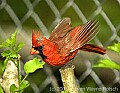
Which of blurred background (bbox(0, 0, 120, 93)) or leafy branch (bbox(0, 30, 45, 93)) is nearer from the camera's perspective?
leafy branch (bbox(0, 30, 45, 93))

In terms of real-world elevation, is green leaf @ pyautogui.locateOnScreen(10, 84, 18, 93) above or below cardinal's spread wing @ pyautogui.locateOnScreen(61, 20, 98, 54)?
below

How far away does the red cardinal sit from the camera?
707 millimetres

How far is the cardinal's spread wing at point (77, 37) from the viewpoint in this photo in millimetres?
725

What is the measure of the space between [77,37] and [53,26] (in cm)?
59

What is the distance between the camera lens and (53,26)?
131 centimetres

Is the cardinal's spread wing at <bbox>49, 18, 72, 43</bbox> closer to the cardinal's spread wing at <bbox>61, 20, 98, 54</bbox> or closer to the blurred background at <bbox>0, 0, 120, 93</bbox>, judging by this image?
the cardinal's spread wing at <bbox>61, 20, 98, 54</bbox>

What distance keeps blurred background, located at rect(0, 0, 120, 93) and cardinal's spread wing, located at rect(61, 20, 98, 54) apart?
20.1 inches

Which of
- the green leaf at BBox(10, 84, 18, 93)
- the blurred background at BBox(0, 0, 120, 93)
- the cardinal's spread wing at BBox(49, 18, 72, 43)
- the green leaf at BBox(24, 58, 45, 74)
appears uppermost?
the blurred background at BBox(0, 0, 120, 93)

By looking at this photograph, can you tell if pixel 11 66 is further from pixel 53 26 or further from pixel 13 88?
pixel 53 26

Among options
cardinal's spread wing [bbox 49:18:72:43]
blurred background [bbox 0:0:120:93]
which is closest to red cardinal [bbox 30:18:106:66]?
cardinal's spread wing [bbox 49:18:72:43]

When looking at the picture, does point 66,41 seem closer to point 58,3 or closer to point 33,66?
point 33,66

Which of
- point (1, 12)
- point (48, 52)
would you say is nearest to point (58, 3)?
point (1, 12)

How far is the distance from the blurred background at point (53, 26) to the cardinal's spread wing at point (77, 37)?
510 mm

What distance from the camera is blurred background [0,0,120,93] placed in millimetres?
1280
